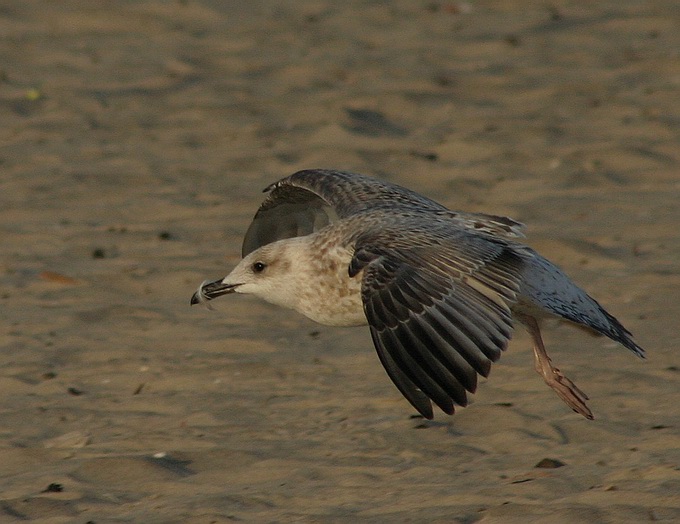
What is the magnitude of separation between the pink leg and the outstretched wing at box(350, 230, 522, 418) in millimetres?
445

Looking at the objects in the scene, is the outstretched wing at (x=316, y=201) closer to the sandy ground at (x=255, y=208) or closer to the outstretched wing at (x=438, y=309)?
the sandy ground at (x=255, y=208)

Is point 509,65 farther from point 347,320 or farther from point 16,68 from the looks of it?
point 347,320

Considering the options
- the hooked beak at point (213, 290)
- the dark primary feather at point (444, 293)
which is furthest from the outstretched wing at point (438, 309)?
the hooked beak at point (213, 290)

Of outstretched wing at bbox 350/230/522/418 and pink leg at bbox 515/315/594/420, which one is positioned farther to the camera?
pink leg at bbox 515/315/594/420

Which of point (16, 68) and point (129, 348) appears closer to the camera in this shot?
point (129, 348)

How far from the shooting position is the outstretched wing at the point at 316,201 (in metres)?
6.44

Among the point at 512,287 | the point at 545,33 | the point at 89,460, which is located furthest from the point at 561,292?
the point at 545,33

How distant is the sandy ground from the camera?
17.5ft

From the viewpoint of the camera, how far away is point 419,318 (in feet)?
16.2

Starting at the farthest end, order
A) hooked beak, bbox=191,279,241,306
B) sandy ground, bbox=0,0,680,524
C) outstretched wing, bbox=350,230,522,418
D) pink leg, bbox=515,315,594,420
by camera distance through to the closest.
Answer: hooked beak, bbox=191,279,241,306
pink leg, bbox=515,315,594,420
sandy ground, bbox=0,0,680,524
outstretched wing, bbox=350,230,522,418

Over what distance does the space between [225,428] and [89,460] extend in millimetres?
636

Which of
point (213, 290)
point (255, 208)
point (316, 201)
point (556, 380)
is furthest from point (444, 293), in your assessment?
point (255, 208)

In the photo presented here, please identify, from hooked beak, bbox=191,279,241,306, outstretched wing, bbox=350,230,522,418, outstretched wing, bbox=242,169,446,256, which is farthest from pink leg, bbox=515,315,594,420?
hooked beak, bbox=191,279,241,306

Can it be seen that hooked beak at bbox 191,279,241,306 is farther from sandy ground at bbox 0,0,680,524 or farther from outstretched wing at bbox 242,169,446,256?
outstretched wing at bbox 242,169,446,256
